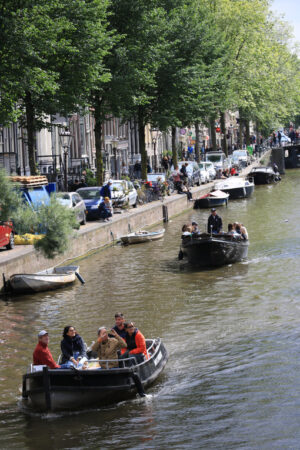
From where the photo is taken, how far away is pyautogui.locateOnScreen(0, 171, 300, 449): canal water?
13.9 m

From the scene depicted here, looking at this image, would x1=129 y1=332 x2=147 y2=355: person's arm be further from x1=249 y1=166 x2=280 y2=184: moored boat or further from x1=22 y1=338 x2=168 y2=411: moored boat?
x1=249 y1=166 x2=280 y2=184: moored boat

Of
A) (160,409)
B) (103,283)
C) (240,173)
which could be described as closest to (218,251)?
(103,283)

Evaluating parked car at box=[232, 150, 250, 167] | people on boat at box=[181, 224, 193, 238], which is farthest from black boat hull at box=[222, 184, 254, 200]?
Answer: people on boat at box=[181, 224, 193, 238]

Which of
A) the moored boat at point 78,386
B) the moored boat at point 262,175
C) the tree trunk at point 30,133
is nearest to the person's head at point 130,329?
the moored boat at point 78,386

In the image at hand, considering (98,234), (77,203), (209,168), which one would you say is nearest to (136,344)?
(98,234)

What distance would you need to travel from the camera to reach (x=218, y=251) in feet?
96.7

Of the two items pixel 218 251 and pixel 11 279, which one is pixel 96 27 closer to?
pixel 218 251

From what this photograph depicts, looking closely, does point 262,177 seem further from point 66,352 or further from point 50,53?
point 66,352

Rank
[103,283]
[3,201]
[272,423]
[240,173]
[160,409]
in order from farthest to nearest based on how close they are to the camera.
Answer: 1. [240,173]
2. [103,283]
3. [3,201]
4. [160,409]
5. [272,423]

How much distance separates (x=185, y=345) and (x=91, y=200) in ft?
68.9

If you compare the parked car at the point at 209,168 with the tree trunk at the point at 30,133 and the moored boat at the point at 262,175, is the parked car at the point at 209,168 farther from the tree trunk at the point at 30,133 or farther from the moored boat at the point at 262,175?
the tree trunk at the point at 30,133

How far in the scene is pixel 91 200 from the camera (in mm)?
39625

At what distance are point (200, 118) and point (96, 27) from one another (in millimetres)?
23484

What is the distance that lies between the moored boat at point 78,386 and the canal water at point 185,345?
0.62 ft
